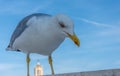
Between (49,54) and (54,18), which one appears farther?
(49,54)

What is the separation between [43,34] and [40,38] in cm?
13

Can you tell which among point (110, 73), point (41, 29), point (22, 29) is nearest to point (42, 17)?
point (41, 29)

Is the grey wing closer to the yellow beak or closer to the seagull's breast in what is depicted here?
the seagull's breast

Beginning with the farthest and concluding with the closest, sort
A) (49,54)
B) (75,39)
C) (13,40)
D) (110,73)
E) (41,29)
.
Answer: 1. (110,73)
2. (13,40)
3. (49,54)
4. (41,29)
5. (75,39)

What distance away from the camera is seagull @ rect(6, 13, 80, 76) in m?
7.02

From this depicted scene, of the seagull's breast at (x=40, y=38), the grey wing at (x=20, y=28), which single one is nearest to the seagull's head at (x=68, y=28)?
the seagull's breast at (x=40, y=38)

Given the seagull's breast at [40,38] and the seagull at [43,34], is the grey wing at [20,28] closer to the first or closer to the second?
the seagull at [43,34]

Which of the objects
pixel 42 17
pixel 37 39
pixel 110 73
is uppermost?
pixel 42 17

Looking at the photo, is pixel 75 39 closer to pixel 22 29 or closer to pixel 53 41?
pixel 53 41

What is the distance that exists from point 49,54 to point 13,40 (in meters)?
1.16

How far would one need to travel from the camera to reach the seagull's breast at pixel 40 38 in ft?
24.2

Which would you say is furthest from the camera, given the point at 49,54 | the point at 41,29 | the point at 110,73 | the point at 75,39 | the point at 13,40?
the point at 110,73

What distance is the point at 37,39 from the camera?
760cm

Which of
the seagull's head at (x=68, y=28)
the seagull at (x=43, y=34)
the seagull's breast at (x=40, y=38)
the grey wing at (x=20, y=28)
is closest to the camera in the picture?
the seagull's head at (x=68, y=28)
